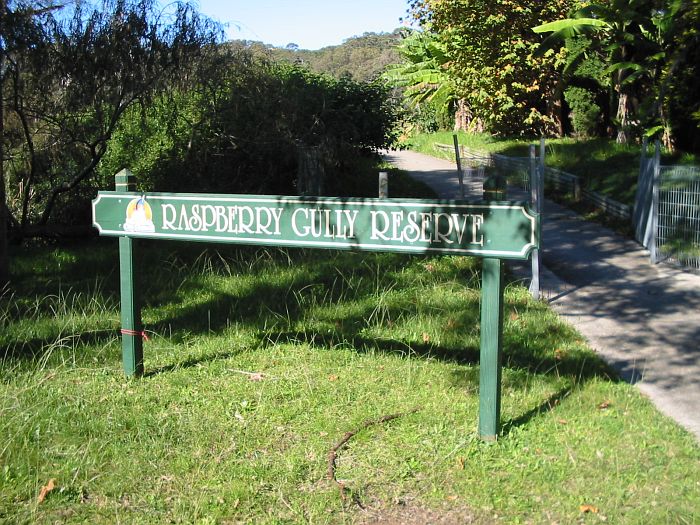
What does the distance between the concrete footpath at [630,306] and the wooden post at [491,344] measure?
140 cm

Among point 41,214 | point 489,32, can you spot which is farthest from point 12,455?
point 489,32

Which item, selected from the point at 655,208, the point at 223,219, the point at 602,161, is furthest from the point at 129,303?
the point at 602,161

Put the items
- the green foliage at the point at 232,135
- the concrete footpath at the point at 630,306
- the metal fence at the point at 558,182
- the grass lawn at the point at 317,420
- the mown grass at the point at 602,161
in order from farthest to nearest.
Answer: the mown grass at the point at 602,161
the metal fence at the point at 558,182
the green foliage at the point at 232,135
the concrete footpath at the point at 630,306
the grass lawn at the point at 317,420

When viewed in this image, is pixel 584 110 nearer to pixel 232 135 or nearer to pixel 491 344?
pixel 232 135

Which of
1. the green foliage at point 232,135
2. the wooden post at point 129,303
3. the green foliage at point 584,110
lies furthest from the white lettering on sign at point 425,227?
the green foliage at point 584,110

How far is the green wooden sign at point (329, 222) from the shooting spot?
4.40 meters

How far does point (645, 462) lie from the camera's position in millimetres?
4426

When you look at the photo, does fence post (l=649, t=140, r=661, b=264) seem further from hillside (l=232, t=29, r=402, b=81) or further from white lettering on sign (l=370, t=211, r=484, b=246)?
hillside (l=232, t=29, r=402, b=81)

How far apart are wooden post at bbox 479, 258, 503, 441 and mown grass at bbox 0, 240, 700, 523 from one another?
0.57ft

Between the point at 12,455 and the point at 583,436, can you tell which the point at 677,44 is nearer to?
the point at 583,436

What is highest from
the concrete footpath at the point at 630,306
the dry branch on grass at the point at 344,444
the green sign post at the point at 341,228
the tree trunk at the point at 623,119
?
the tree trunk at the point at 623,119

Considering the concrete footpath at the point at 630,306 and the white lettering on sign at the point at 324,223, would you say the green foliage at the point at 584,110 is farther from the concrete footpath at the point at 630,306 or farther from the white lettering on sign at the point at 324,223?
the white lettering on sign at the point at 324,223

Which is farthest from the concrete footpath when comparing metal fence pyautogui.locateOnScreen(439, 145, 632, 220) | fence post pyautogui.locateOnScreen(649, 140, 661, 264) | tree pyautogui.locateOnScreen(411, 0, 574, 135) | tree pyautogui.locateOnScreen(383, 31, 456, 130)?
tree pyautogui.locateOnScreen(383, 31, 456, 130)

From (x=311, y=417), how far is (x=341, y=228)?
1245mm
